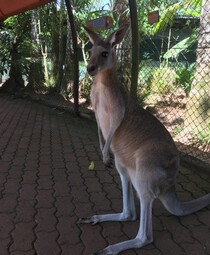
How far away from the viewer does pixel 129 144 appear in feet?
9.70

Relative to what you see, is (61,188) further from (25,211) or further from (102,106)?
(102,106)

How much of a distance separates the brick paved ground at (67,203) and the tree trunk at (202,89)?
4.75 feet

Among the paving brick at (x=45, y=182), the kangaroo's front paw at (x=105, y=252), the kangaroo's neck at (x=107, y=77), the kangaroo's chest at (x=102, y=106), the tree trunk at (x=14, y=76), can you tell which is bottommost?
the tree trunk at (x=14, y=76)

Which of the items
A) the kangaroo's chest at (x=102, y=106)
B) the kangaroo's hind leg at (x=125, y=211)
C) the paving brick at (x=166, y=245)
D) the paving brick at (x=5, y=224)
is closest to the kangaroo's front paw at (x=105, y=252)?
the paving brick at (x=166, y=245)

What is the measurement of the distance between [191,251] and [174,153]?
0.67m

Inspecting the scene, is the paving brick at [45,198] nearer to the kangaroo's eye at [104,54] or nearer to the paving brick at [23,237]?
the paving brick at [23,237]

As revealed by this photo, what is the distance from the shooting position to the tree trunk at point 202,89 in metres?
5.79

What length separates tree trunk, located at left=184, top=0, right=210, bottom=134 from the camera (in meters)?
5.79

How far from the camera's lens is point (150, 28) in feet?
26.4

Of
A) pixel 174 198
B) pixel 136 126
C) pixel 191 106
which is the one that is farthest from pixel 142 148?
pixel 191 106

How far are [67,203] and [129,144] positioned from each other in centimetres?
95

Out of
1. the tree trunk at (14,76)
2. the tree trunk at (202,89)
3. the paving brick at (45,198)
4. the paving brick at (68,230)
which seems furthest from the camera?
the tree trunk at (14,76)

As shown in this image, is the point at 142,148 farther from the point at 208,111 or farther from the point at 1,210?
the point at 208,111

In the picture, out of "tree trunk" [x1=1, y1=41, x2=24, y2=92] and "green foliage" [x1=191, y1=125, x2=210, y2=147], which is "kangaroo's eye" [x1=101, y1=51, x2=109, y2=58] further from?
"tree trunk" [x1=1, y1=41, x2=24, y2=92]
